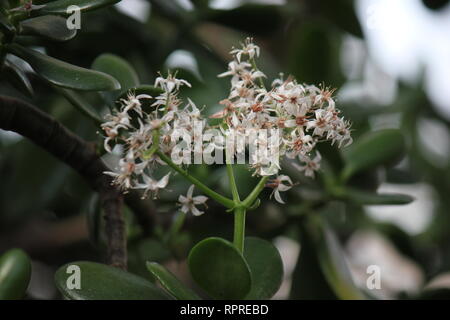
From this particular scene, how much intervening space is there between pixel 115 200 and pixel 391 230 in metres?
0.87

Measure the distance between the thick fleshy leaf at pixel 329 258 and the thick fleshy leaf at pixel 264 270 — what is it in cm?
26

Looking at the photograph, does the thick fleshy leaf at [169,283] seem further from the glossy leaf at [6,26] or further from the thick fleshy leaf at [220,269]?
the glossy leaf at [6,26]

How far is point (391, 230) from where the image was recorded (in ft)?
5.32

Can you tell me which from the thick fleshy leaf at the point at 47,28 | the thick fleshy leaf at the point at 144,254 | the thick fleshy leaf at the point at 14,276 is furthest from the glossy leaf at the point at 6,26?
the thick fleshy leaf at the point at 144,254

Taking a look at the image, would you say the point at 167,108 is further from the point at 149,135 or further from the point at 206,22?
the point at 206,22

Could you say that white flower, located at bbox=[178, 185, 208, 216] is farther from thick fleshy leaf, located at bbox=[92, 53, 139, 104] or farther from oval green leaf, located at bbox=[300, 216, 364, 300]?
oval green leaf, located at bbox=[300, 216, 364, 300]

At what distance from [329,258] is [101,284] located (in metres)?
0.54

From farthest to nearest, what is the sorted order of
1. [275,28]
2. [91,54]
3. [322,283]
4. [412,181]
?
[412,181] < [275,28] < [91,54] < [322,283]

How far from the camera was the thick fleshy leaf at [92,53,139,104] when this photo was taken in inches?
37.9

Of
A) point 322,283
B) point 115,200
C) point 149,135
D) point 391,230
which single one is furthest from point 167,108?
point 391,230

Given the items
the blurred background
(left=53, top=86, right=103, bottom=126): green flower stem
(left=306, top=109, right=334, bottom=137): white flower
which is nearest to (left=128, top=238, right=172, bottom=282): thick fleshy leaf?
the blurred background

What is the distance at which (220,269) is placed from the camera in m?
0.79

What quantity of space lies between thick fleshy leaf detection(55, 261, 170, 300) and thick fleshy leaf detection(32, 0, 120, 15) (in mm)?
338
